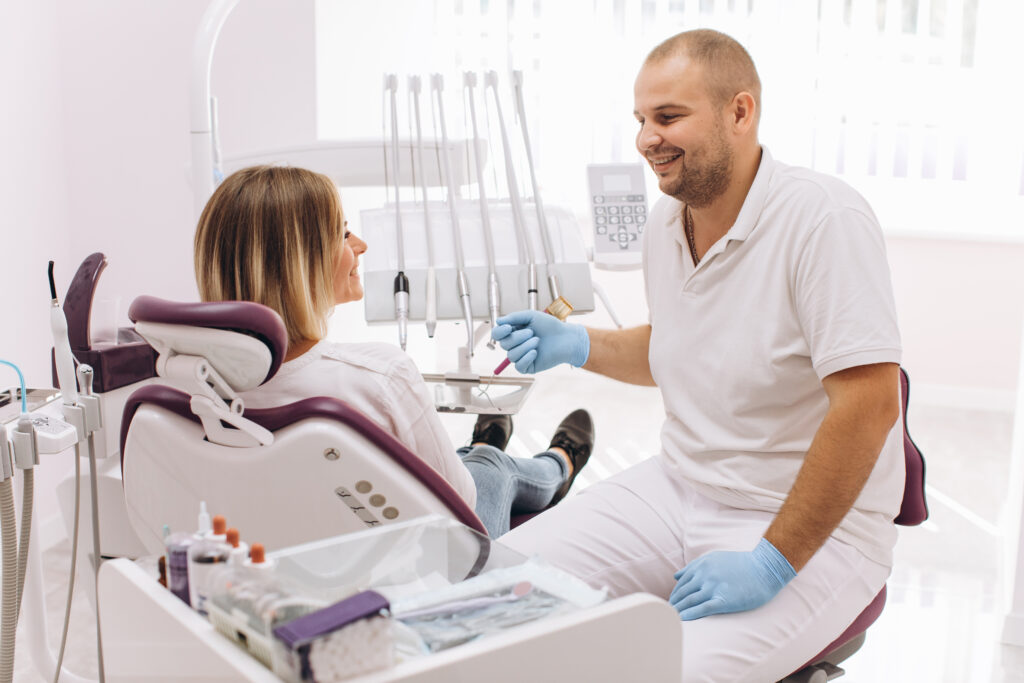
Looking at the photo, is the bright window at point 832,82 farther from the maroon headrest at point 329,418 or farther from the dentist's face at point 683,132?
the maroon headrest at point 329,418

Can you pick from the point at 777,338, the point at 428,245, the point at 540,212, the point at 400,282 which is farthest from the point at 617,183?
the point at 777,338

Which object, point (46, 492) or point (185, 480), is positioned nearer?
point (185, 480)

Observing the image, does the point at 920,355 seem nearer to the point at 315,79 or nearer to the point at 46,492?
the point at 315,79

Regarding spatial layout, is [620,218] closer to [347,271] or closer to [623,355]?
[623,355]

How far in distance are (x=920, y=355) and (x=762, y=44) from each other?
4.73 feet

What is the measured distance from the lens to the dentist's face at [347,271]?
1476 mm

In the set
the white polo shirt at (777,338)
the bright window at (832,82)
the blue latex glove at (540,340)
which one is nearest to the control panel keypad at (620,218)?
the blue latex glove at (540,340)

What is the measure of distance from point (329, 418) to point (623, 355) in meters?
0.75

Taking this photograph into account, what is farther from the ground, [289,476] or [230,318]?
[230,318]

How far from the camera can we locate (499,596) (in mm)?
900

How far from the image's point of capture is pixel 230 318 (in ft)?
3.54

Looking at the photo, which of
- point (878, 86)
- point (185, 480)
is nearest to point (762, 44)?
point (878, 86)

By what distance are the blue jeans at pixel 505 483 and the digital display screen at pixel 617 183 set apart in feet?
2.08

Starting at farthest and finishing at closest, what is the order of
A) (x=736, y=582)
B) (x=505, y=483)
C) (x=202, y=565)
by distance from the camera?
(x=505, y=483)
(x=736, y=582)
(x=202, y=565)
